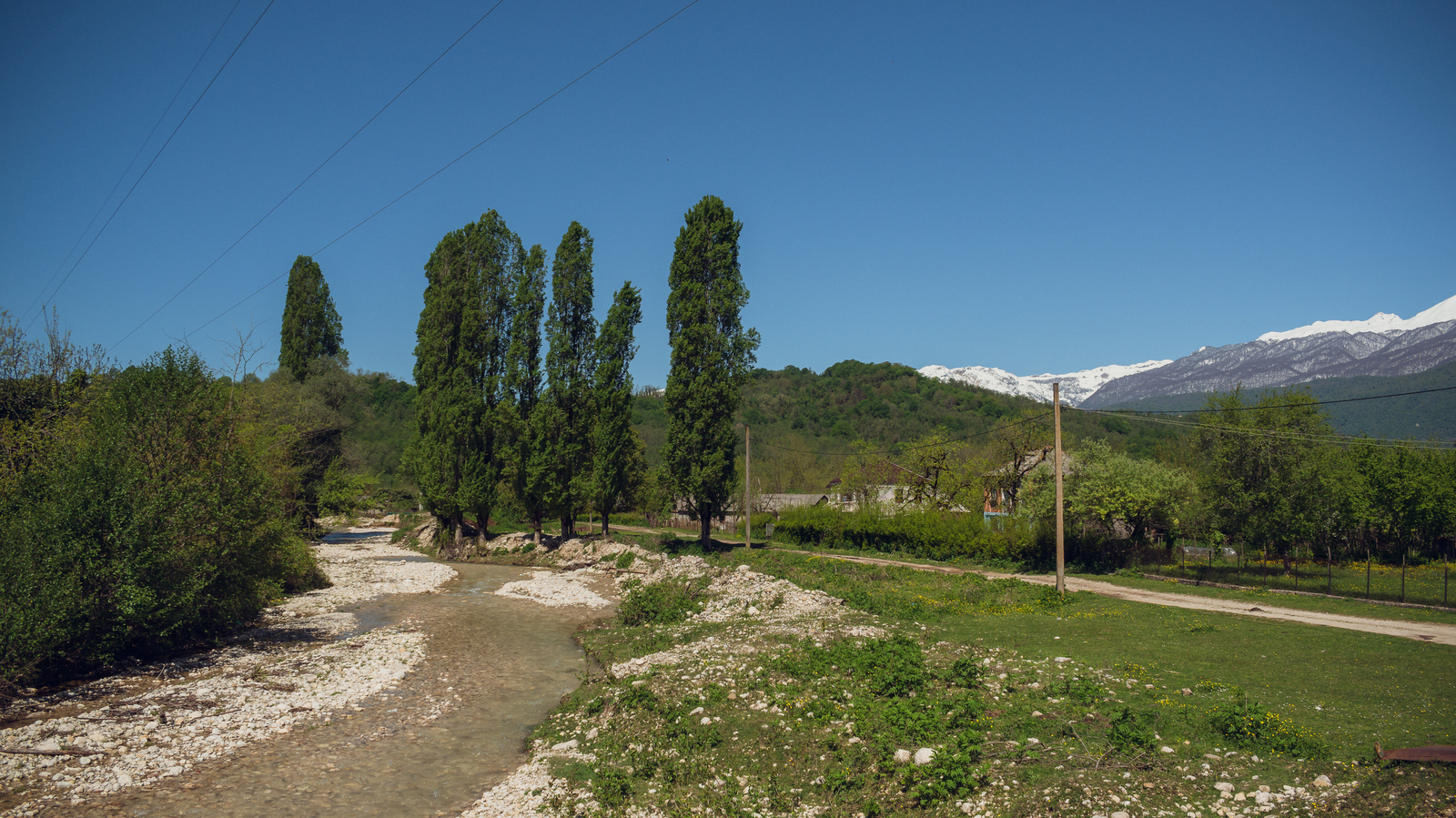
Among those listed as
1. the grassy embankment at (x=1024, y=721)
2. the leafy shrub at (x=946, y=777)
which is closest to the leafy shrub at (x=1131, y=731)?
the grassy embankment at (x=1024, y=721)

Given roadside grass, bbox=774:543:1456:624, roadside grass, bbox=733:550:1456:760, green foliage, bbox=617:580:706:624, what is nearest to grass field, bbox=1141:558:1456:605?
roadside grass, bbox=774:543:1456:624

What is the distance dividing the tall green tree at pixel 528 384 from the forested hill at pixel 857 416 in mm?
48861

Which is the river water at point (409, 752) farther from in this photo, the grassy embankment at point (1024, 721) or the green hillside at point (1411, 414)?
the green hillside at point (1411, 414)

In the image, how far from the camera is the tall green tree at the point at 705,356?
129 ft

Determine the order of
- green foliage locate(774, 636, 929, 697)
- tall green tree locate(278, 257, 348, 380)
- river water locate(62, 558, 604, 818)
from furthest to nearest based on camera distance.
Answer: tall green tree locate(278, 257, 348, 380) < green foliage locate(774, 636, 929, 697) < river water locate(62, 558, 604, 818)

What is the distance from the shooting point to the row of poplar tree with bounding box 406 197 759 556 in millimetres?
39594

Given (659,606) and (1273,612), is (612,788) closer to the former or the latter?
(659,606)

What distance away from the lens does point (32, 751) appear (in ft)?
35.0

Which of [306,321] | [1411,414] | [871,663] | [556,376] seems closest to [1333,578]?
[871,663]

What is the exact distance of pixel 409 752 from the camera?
12367 millimetres

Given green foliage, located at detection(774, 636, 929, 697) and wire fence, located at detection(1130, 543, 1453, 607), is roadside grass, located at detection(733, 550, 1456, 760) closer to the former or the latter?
green foliage, located at detection(774, 636, 929, 697)

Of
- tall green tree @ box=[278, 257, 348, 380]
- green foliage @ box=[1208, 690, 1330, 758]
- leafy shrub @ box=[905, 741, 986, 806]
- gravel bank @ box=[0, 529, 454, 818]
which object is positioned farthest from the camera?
tall green tree @ box=[278, 257, 348, 380]

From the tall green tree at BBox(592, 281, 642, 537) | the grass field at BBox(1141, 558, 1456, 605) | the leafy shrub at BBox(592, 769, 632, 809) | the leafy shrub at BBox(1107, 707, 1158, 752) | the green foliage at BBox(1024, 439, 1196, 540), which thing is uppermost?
the tall green tree at BBox(592, 281, 642, 537)

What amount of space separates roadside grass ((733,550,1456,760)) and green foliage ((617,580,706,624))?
16.8 feet
